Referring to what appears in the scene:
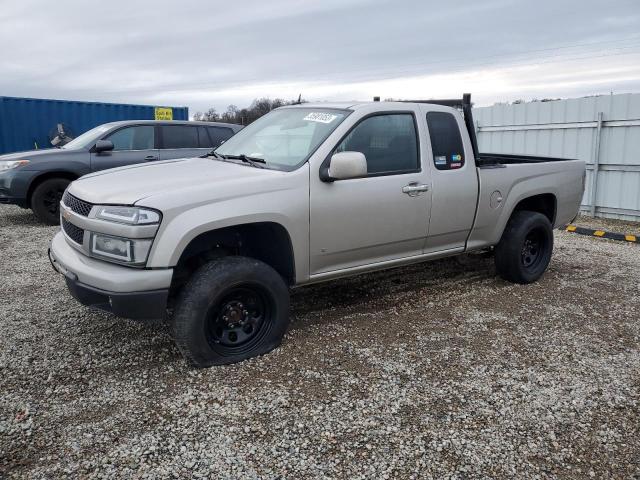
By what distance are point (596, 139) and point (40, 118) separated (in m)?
13.6

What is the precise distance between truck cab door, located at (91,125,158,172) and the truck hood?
500cm

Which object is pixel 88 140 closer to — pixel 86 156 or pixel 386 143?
pixel 86 156

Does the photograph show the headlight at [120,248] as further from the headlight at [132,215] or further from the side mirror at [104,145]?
the side mirror at [104,145]

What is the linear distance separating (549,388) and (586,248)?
196 inches

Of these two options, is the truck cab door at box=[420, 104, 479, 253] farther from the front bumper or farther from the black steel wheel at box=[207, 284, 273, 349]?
the front bumper

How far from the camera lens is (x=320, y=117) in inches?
168

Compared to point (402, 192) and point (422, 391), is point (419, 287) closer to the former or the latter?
point (402, 192)

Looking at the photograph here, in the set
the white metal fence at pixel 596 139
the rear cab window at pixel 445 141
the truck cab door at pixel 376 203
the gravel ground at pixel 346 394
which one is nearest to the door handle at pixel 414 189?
the truck cab door at pixel 376 203

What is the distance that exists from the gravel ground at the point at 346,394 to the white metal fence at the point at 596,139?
225 inches

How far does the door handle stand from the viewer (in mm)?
4301

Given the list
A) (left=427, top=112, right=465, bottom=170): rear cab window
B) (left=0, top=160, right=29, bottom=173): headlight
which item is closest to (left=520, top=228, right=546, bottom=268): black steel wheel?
(left=427, top=112, right=465, bottom=170): rear cab window

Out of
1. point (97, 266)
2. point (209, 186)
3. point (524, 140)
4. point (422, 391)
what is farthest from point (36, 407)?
point (524, 140)

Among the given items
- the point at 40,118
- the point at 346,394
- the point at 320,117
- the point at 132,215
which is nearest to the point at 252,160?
the point at 320,117

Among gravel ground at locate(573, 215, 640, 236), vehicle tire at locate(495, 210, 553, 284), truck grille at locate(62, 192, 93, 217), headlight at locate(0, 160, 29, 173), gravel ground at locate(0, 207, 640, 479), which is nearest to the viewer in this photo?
gravel ground at locate(0, 207, 640, 479)
